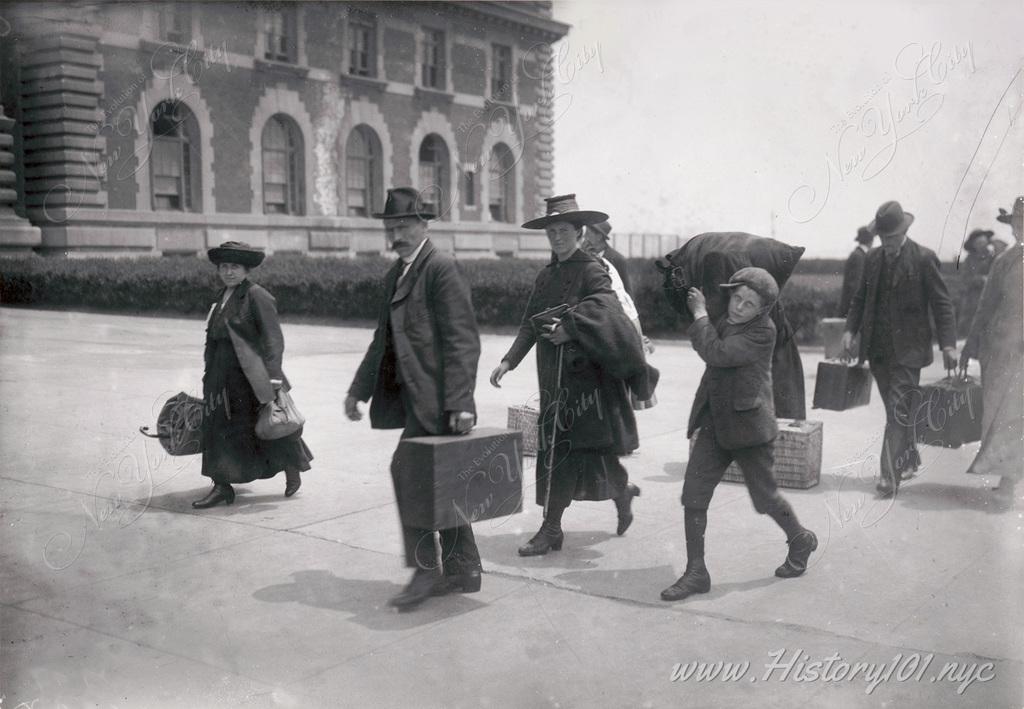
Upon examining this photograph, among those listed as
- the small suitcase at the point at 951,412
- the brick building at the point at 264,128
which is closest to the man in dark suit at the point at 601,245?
the small suitcase at the point at 951,412

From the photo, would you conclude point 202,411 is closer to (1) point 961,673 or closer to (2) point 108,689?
(2) point 108,689

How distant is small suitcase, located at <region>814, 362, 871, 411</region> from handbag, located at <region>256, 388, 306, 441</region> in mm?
3499

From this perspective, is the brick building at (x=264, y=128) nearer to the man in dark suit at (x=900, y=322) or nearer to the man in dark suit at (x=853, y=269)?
the man in dark suit at (x=853, y=269)

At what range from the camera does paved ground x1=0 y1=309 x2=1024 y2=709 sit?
12.9 feet

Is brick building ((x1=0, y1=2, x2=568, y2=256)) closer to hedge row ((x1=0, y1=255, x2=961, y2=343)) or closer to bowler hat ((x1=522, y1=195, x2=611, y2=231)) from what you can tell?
hedge row ((x1=0, y1=255, x2=961, y2=343))

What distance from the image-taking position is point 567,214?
5.72m

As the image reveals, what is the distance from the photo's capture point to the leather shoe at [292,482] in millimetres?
7047

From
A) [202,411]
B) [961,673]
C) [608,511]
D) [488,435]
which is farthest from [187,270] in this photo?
[961,673]

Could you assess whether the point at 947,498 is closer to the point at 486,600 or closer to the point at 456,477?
the point at 486,600

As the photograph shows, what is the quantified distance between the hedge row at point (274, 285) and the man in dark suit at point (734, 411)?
13.6 m

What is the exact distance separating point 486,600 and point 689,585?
3.06ft

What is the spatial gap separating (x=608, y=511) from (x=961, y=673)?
3.00 metres

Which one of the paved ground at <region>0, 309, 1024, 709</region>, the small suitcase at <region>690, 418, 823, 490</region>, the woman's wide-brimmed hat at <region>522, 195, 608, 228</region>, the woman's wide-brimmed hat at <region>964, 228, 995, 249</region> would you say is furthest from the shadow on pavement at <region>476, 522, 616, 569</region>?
the woman's wide-brimmed hat at <region>964, 228, 995, 249</region>

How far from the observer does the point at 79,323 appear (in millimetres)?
17641
